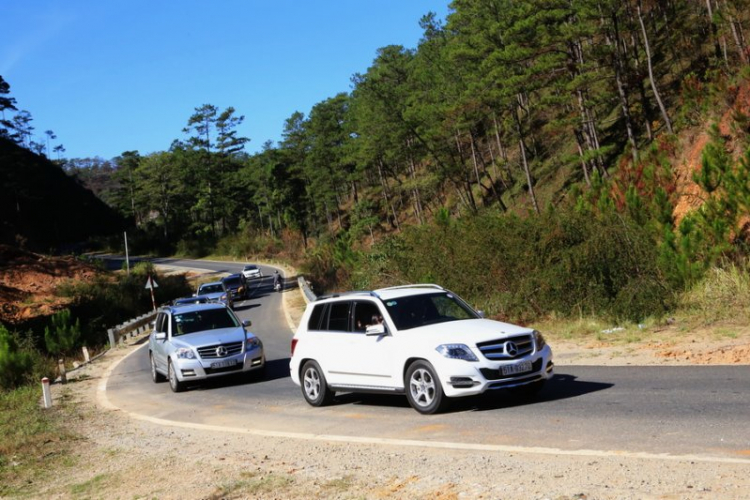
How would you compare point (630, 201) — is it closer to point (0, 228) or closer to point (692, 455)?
point (692, 455)

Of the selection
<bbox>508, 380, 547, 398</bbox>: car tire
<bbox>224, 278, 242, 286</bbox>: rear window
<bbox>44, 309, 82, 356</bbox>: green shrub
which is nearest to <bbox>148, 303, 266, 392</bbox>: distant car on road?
<bbox>508, 380, 547, 398</bbox>: car tire

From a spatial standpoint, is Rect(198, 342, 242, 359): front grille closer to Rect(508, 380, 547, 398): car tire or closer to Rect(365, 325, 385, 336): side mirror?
Rect(365, 325, 385, 336): side mirror

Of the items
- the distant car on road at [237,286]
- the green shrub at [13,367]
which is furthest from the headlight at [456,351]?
the distant car on road at [237,286]

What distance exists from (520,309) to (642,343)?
571 cm

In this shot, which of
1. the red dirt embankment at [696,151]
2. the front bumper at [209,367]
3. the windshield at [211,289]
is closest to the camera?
the front bumper at [209,367]

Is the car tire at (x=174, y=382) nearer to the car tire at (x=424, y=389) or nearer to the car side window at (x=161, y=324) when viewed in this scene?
the car side window at (x=161, y=324)

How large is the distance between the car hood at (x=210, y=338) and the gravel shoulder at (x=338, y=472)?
139 inches

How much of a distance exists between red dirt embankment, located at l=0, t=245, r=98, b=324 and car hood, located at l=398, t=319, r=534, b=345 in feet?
111

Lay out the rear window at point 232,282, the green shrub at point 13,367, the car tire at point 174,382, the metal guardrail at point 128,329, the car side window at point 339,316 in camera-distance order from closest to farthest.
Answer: the car side window at point 339,316
the car tire at point 174,382
the green shrub at point 13,367
the metal guardrail at point 128,329
the rear window at point 232,282

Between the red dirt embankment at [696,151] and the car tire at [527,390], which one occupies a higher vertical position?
the red dirt embankment at [696,151]

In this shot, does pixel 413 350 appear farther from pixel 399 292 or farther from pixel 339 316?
pixel 339 316

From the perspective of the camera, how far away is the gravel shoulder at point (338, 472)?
19.9 feet

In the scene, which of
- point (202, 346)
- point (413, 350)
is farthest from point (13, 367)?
point (413, 350)

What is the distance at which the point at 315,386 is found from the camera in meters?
12.2
